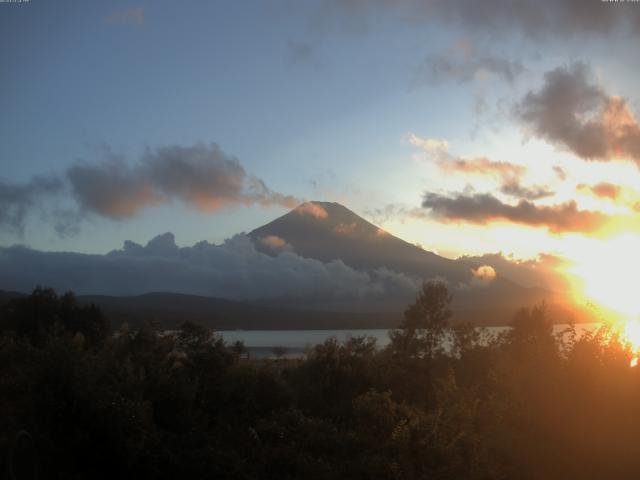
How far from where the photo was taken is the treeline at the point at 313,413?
12031 mm

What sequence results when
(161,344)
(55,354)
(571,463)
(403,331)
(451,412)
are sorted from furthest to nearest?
(403,331), (161,344), (55,354), (451,412), (571,463)

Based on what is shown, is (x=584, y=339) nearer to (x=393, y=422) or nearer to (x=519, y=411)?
→ (x=519, y=411)

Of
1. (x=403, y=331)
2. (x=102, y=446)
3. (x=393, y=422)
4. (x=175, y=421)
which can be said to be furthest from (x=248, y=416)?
(x=403, y=331)

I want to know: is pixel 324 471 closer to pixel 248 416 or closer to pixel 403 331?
pixel 248 416

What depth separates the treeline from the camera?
474 inches

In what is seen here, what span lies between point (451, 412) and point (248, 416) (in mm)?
15306

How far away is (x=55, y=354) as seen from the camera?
63.8 feet

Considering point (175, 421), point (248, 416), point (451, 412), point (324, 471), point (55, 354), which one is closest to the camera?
point (451, 412)

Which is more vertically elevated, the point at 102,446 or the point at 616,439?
the point at 616,439

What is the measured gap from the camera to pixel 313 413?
94.0ft

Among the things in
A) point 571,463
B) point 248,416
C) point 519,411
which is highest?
point 519,411

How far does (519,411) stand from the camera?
12.5 meters

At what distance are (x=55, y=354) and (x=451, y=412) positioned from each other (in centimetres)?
1221

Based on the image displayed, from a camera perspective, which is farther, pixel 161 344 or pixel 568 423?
pixel 161 344
